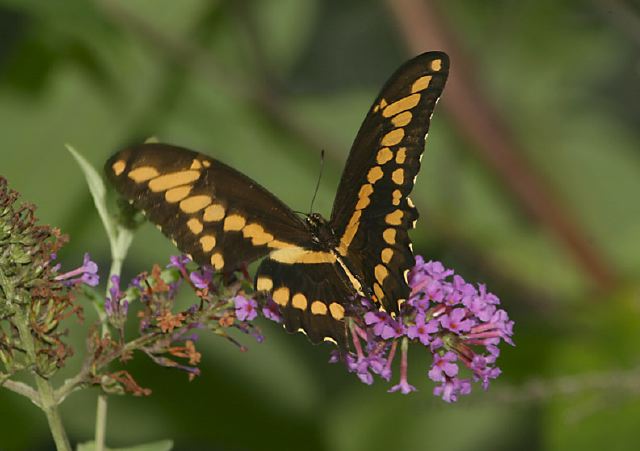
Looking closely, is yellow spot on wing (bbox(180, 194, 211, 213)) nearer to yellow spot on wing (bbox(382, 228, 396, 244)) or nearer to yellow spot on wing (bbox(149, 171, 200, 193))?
yellow spot on wing (bbox(149, 171, 200, 193))

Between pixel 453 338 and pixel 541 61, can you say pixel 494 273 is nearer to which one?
pixel 541 61

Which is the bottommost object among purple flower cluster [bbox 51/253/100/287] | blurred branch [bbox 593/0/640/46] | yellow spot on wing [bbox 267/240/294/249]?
purple flower cluster [bbox 51/253/100/287]

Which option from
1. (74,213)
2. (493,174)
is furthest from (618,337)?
(74,213)

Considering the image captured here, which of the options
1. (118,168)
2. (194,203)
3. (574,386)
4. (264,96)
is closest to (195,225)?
(194,203)

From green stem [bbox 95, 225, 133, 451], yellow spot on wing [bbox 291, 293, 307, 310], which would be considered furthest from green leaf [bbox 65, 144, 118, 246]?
yellow spot on wing [bbox 291, 293, 307, 310]

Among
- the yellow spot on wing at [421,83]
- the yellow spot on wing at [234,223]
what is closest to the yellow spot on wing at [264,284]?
the yellow spot on wing at [234,223]

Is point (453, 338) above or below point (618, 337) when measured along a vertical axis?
above
